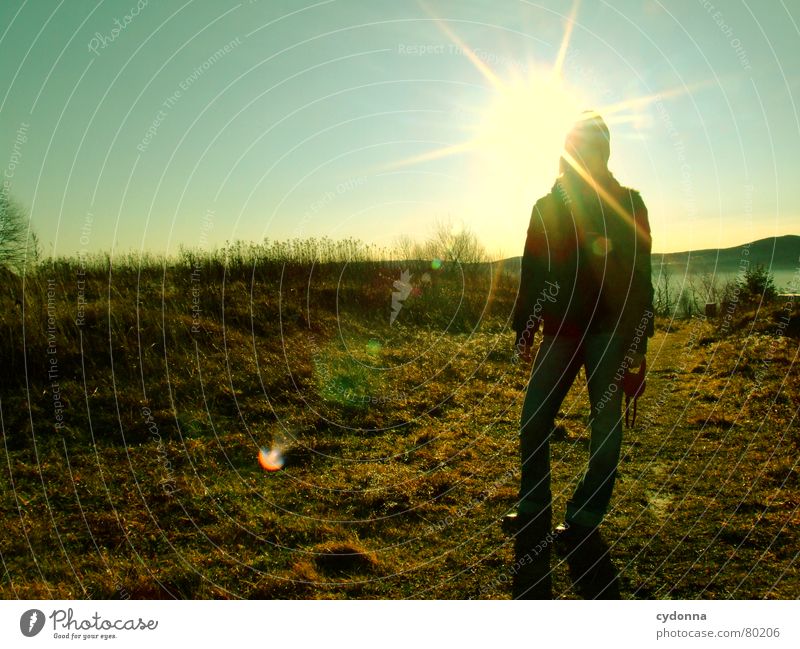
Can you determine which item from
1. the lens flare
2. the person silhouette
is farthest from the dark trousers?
the lens flare

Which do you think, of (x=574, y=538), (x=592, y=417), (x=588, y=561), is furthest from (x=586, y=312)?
(x=588, y=561)

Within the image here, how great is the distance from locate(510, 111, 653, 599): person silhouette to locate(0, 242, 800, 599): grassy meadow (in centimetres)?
30

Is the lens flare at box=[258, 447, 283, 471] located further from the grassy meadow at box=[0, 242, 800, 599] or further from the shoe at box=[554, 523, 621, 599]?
the shoe at box=[554, 523, 621, 599]

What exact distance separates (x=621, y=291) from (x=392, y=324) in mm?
8994

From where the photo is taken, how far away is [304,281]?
568 inches

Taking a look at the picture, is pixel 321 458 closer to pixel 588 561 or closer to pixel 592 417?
pixel 592 417

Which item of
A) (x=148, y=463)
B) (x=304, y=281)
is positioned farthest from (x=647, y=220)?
(x=304, y=281)

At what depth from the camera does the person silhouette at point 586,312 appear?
450 centimetres

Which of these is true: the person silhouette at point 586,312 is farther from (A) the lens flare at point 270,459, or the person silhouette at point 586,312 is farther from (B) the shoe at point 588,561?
(A) the lens flare at point 270,459

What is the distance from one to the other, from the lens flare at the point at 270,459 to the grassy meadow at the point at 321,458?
83 millimetres

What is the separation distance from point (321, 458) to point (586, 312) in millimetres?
3072

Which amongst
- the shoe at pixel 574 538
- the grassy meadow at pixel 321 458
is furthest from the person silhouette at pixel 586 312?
the grassy meadow at pixel 321 458

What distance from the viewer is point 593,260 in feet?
15.0

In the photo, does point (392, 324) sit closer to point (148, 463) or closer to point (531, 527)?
point (148, 463)
